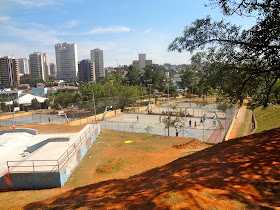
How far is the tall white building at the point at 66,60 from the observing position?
19162 cm

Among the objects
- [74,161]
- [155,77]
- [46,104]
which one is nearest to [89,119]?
[74,161]

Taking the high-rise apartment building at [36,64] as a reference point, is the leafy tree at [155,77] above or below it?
below

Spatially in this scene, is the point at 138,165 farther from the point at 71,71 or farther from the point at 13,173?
the point at 71,71

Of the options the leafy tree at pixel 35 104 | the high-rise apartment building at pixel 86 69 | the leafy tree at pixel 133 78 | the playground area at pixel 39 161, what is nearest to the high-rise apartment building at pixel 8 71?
the high-rise apartment building at pixel 86 69

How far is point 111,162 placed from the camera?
17.4 meters

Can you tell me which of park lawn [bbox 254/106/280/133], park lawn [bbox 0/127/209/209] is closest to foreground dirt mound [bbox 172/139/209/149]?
park lawn [bbox 0/127/209/209]

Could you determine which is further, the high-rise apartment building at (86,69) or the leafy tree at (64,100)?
the high-rise apartment building at (86,69)

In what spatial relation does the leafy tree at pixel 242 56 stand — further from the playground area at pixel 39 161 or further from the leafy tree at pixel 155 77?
the leafy tree at pixel 155 77

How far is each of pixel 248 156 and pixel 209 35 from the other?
18.4 feet

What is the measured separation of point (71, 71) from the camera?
196250 mm

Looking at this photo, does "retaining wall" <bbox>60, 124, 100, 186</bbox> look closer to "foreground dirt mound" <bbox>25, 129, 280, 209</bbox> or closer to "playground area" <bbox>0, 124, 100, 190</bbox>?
"playground area" <bbox>0, 124, 100, 190</bbox>

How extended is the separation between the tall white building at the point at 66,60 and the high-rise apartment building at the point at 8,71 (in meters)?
60.3

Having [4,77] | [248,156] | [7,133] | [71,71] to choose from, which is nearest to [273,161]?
[248,156]

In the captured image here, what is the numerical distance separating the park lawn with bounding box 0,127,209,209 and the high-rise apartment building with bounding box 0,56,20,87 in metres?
128
